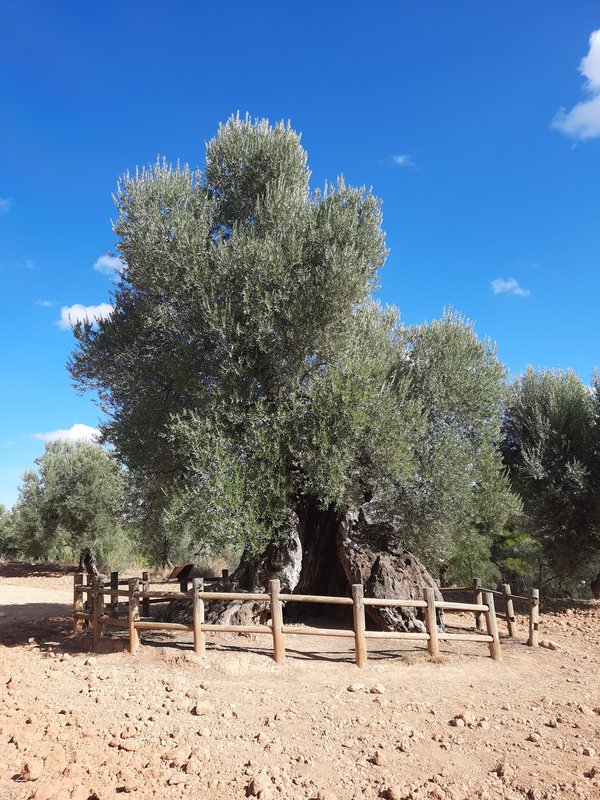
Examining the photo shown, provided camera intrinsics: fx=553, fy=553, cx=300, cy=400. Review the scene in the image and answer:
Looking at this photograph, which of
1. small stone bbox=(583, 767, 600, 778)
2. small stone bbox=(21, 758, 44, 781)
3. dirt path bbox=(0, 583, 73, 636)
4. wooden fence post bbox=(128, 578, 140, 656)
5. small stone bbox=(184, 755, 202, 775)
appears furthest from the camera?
dirt path bbox=(0, 583, 73, 636)

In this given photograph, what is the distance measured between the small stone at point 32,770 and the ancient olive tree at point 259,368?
17.3 ft

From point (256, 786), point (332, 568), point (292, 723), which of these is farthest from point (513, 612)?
point (256, 786)

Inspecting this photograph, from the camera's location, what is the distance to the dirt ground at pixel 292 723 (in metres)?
5.61

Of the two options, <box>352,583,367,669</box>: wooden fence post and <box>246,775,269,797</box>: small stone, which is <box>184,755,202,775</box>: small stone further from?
<box>352,583,367,669</box>: wooden fence post

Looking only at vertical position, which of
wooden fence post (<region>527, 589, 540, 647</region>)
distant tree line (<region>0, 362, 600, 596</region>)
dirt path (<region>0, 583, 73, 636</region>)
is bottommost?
dirt path (<region>0, 583, 73, 636</region>)

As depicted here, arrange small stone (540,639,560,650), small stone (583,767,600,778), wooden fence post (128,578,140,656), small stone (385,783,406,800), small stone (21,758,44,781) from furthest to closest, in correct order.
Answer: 1. small stone (540,639,560,650)
2. wooden fence post (128,578,140,656)
3. small stone (583,767,600,778)
4. small stone (21,758,44,781)
5. small stone (385,783,406,800)

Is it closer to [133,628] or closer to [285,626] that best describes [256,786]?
[285,626]

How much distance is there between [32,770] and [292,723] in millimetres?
3062

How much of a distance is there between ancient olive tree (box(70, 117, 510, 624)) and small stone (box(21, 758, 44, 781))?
527 cm

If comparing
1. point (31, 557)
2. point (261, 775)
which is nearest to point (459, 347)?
point (261, 775)

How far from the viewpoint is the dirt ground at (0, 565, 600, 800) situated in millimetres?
5609

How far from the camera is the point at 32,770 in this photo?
5672 mm

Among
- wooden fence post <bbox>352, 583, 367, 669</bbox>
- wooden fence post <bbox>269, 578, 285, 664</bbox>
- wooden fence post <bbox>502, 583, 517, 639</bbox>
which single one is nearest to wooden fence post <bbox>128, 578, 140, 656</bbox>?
wooden fence post <bbox>269, 578, 285, 664</bbox>

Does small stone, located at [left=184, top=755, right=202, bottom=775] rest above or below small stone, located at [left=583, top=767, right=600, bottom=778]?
above
